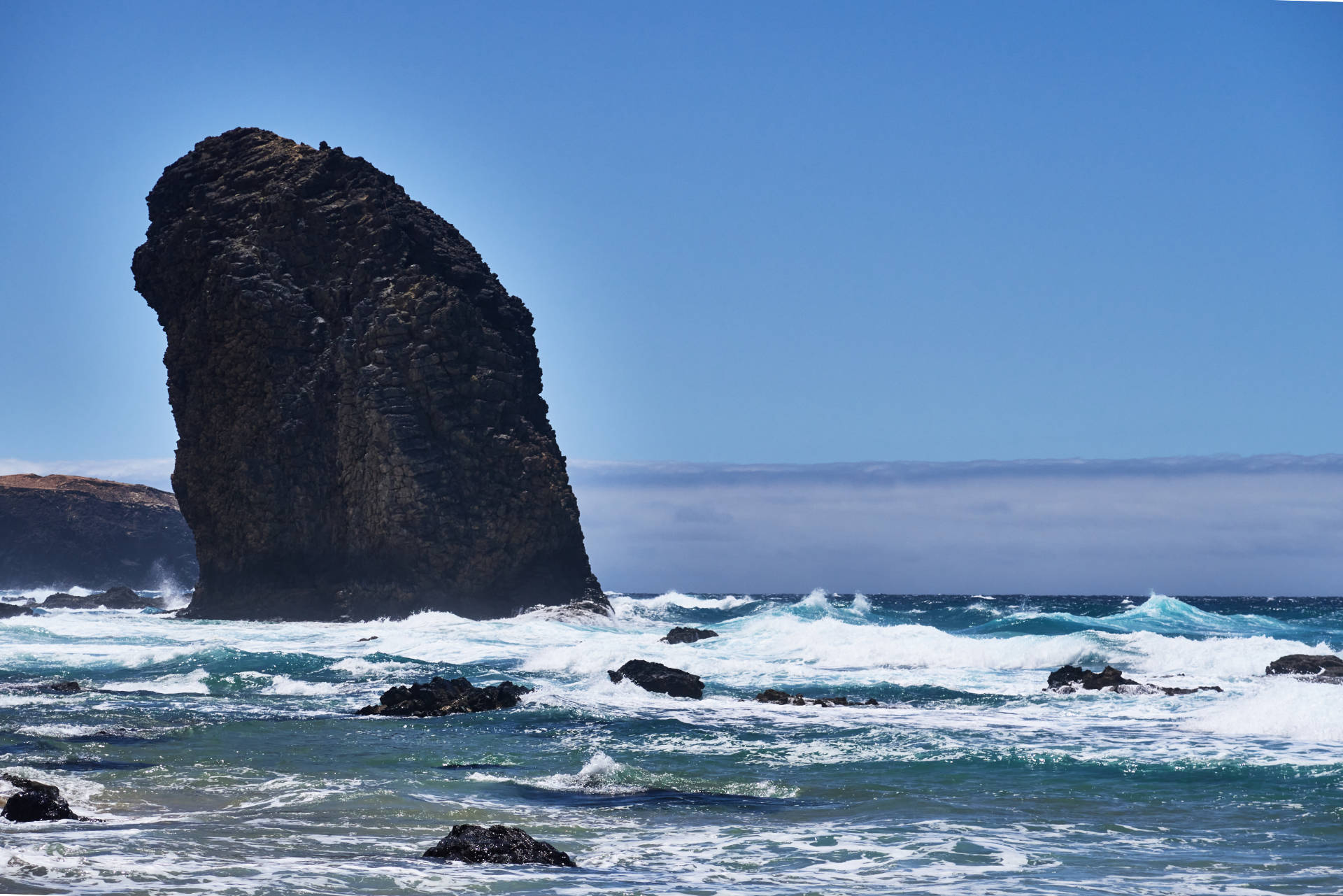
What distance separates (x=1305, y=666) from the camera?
A: 79.8ft

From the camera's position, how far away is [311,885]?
25.5ft

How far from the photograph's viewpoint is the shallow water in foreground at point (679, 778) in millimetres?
8516

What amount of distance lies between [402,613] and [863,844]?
35.2 m

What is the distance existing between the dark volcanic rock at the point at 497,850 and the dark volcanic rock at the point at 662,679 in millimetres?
13215

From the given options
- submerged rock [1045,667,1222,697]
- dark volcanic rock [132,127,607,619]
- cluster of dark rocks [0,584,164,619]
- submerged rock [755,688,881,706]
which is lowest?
cluster of dark rocks [0,584,164,619]

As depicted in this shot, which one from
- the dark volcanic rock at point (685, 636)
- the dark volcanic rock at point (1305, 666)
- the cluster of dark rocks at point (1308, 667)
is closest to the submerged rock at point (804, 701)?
the cluster of dark rocks at point (1308, 667)

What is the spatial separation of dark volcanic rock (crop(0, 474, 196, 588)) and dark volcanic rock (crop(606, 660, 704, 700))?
8690 cm

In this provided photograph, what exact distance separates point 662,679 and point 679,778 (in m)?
9.02

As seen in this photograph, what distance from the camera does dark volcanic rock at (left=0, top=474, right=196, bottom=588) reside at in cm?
9812

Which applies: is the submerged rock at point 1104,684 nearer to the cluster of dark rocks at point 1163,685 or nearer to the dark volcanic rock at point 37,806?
the cluster of dark rocks at point 1163,685

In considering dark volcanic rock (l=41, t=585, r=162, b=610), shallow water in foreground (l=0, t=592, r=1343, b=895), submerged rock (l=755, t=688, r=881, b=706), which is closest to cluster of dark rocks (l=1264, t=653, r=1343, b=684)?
shallow water in foreground (l=0, t=592, r=1343, b=895)

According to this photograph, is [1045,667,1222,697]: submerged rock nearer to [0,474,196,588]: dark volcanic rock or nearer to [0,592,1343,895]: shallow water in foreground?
[0,592,1343,895]: shallow water in foreground

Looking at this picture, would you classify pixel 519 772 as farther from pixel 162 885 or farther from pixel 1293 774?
pixel 1293 774

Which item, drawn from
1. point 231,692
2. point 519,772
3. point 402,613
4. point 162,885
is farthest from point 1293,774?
point 402,613
